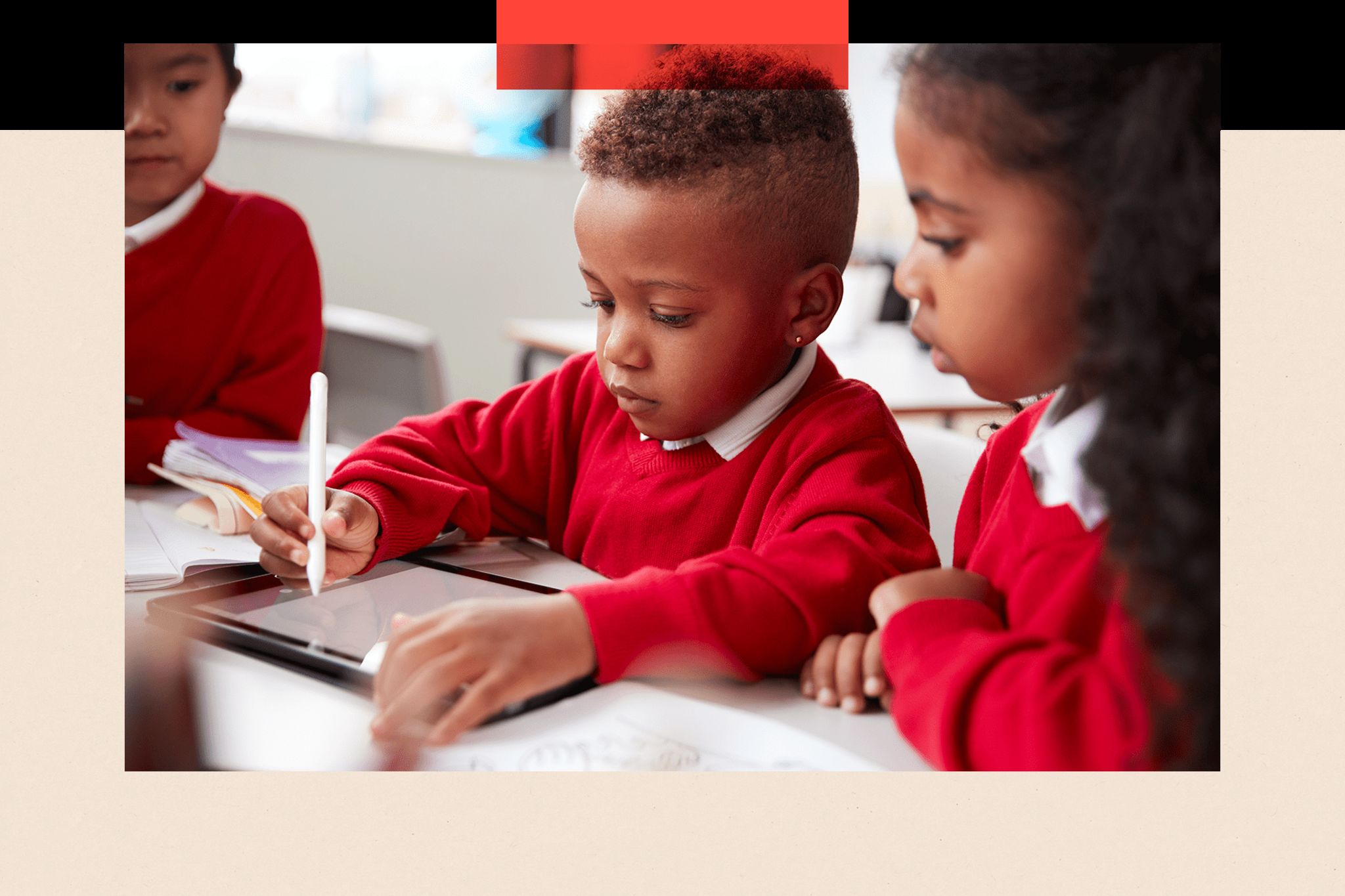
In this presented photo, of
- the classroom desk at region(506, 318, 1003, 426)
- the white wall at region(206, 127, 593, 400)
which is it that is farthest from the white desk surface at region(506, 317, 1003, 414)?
the white wall at region(206, 127, 593, 400)

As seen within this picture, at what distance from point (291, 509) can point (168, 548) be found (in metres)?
0.14

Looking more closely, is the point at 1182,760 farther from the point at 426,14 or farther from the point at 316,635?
the point at 426,14

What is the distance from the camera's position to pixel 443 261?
85.5 inches

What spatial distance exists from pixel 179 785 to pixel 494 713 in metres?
0.20

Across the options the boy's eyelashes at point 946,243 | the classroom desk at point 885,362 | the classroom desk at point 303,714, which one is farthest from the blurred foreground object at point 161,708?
the classroom desk at point 885,362

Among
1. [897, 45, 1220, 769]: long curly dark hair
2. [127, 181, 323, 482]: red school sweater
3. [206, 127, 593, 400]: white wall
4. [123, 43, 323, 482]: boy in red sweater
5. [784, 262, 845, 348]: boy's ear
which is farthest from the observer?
[206, 127, 593, 400]: white wall

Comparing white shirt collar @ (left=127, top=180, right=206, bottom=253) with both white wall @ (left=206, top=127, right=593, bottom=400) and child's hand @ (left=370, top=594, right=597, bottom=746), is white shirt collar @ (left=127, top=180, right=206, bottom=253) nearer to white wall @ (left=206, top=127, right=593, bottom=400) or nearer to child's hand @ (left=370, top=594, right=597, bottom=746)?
child's hand @ (left=370, top=594, right=597, bottom=746)

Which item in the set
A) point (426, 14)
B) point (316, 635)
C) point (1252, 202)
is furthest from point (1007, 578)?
point (426, 14)

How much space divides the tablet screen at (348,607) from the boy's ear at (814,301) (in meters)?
0.22

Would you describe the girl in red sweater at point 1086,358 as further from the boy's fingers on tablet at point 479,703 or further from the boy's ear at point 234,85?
the boy's ear at point 234,85

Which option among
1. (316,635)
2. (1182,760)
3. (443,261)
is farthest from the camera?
(443,261)

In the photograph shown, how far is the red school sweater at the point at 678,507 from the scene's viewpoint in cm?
57

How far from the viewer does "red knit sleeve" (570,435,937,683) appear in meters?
0.57

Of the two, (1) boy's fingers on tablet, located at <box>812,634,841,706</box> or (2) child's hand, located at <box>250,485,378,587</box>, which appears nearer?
(1) boy's fingers on tablet, located at <box>812,634,841,706</box>
